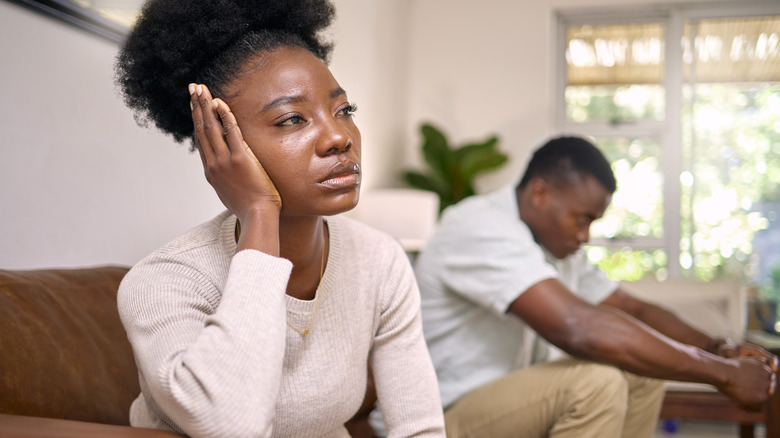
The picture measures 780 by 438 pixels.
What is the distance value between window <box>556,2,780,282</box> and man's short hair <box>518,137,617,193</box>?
3112mm

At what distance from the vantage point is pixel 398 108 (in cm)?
495

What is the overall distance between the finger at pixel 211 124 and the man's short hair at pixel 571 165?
1.14 meters

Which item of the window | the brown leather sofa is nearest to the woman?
the brown leather sofa

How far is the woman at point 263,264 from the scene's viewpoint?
0.84m

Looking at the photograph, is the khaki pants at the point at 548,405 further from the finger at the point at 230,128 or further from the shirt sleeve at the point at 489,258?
the finger at the point at 230,128

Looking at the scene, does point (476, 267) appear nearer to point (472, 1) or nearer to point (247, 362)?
point (247, 362)

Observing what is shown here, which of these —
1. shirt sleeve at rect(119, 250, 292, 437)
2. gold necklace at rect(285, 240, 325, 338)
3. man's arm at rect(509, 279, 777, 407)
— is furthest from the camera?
man's arm at rect(509, 279, 777, 407)

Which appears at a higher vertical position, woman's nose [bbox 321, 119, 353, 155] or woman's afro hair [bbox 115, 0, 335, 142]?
woman's afro hair [bbox 115, 0, 335, 142]

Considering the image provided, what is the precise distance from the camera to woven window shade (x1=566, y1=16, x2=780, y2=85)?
4.77 meters

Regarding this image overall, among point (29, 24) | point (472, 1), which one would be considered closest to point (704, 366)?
point (29, 24)

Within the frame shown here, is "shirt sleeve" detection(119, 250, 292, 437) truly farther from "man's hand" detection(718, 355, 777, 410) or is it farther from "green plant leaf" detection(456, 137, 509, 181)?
"green plant leaf" detection(456, 137, 509, 181)

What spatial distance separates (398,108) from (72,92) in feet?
11.4

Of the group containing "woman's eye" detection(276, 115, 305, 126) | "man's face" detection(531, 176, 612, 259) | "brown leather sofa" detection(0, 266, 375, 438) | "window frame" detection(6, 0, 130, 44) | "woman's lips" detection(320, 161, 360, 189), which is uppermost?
"window frame" detection(6, 0, 130, 44)

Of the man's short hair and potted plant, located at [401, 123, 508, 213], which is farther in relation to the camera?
potted plant, located at [401, 123, 508, 213]
